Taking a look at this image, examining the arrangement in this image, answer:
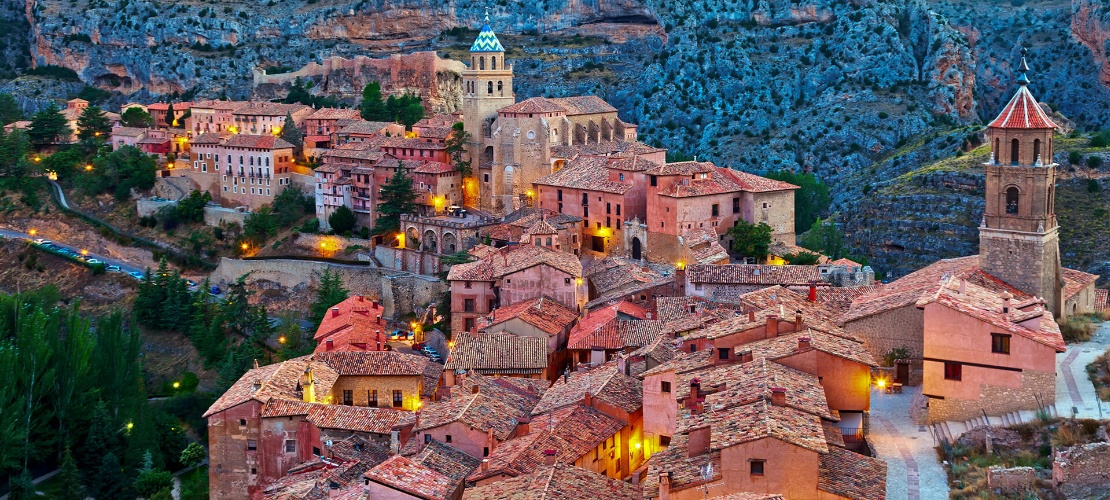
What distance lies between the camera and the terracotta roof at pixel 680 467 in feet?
68.5

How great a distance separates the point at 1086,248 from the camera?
50500 millimetres

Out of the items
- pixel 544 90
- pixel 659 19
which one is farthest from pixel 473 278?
pixel 659 19

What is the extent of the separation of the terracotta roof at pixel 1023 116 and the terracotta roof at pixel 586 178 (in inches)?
795

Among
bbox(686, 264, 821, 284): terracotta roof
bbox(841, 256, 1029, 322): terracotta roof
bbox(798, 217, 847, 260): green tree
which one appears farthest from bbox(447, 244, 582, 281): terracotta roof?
bbox(841, 256, 1029, 322): terracotta roof

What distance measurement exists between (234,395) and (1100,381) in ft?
68.5

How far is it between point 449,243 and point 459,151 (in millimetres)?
5700

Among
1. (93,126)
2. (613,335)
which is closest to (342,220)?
(93,126)

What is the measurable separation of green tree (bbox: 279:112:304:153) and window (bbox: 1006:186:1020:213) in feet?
143

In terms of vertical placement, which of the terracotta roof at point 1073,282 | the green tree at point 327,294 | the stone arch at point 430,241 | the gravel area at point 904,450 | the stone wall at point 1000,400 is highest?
the terracotta roof at point 1073,282

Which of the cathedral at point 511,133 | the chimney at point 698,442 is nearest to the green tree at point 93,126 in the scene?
the cathedral at point 511,133

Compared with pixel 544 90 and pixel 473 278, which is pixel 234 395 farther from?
pixel 544 90

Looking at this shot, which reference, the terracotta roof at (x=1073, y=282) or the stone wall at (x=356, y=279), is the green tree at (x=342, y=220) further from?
the terracotta roof at (x=1073, y=282)

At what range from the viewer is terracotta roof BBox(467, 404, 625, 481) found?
2608 centimetres

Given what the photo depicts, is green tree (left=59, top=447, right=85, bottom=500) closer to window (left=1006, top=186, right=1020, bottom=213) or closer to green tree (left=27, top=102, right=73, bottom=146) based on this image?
window (left=1006, top=186, right=1020, bottom=213)
